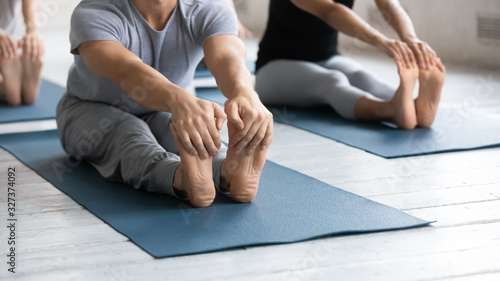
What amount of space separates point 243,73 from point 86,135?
529mm

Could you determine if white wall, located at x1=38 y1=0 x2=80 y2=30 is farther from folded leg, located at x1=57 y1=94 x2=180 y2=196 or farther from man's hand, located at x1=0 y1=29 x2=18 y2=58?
folded leg, located at x1=57 y1=94 x2=180 y2=196

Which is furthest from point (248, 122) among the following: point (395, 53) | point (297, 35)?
point (297, 35)

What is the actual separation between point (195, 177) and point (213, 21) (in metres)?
0.45

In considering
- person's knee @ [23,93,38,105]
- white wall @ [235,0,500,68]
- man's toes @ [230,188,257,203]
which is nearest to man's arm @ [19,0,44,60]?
person's knee @ [23,93,38,105]

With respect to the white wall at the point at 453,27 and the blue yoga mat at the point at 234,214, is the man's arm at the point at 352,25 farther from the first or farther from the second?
the white wall at the point at 453,27

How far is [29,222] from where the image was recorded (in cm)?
156

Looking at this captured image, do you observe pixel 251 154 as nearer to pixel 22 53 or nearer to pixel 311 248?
pixel 311 248

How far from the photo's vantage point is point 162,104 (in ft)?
5.08

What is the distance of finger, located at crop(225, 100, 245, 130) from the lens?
1477mm

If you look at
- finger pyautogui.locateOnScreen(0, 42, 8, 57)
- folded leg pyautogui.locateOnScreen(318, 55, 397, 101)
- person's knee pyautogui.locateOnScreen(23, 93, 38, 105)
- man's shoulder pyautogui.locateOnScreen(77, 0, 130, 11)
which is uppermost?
man's shoulder pyautogui.locateOnScreen(77, 0, 130, 11)

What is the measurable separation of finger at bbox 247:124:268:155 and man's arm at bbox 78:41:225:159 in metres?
0.07

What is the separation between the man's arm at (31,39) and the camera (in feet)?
9.45

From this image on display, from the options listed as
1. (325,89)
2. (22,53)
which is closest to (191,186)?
(325,89)

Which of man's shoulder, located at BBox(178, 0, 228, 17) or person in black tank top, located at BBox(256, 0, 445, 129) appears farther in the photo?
person in black tank top, located at BBox(256, 0, 445, 129)
